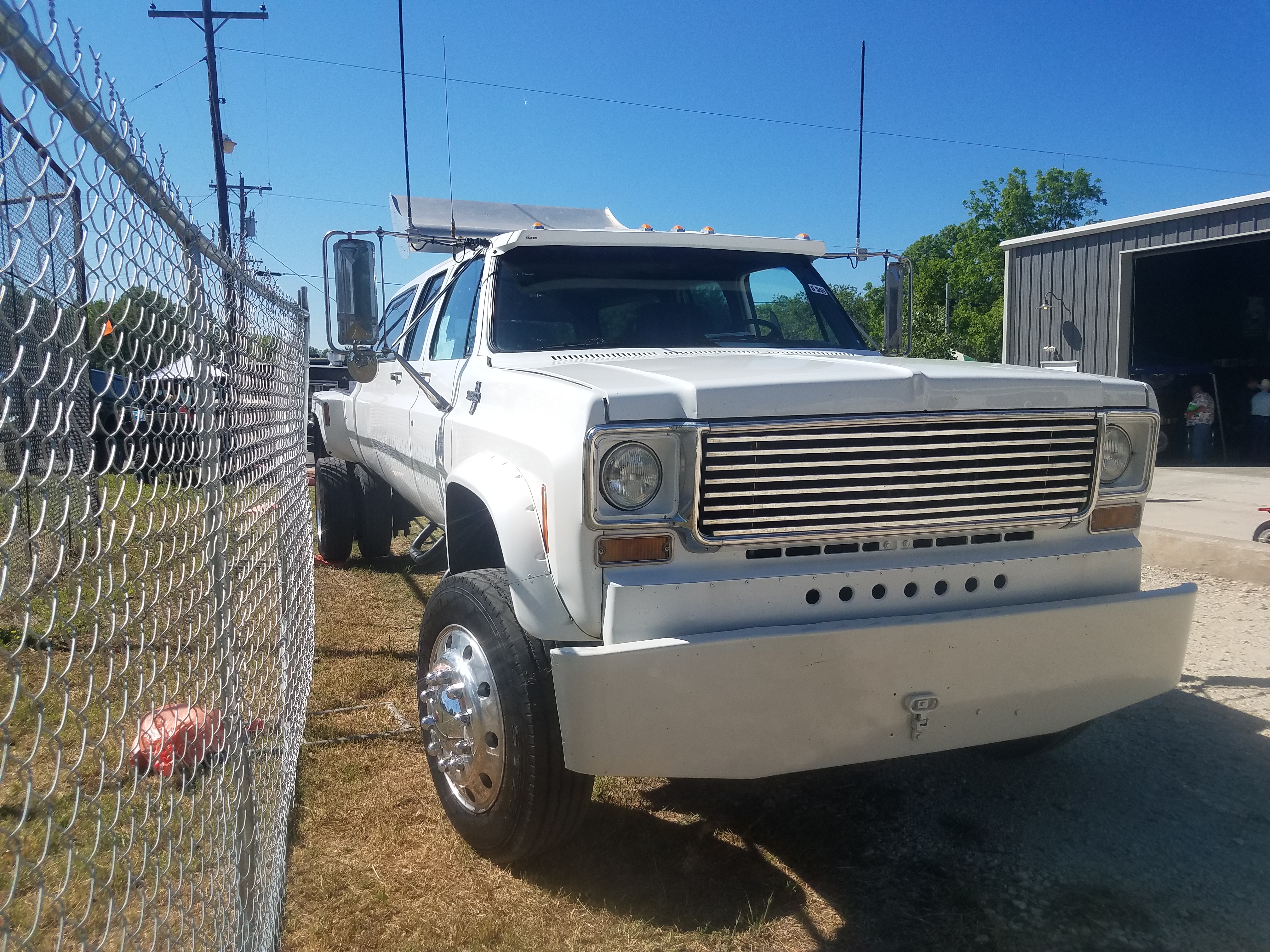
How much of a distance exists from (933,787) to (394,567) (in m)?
4.98

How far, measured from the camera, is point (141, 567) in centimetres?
270

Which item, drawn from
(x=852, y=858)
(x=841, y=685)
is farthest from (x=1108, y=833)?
(x=841, y=685)

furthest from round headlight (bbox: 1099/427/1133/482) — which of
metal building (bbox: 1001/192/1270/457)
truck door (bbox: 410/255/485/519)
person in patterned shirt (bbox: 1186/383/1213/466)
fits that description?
person in patterned shirt (bbox: 1186/383/1213/466)

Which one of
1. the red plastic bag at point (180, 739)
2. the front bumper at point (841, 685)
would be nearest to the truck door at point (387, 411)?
the red plastic bag at point (180, 739)

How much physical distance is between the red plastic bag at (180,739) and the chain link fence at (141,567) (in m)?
0.02

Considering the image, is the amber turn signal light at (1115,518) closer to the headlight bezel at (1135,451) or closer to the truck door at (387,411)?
the headlight bezel at (1135,451)

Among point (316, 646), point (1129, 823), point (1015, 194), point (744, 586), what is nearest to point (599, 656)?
point (744, 586)

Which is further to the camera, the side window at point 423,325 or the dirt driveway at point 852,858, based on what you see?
the side window at point 423,325

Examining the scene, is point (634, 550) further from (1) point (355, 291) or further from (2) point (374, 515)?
(2) point (374, 515)

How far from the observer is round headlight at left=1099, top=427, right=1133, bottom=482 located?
3078mm

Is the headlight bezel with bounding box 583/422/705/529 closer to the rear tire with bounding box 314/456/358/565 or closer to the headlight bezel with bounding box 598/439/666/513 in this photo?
the headlight bezel with bounding box 598/439/666/513

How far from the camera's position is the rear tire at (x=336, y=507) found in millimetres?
7227

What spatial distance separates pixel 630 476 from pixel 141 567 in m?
1.44

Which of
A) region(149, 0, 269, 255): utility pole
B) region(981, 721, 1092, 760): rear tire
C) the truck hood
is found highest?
region(149, 0, 269, 255): utility pole
